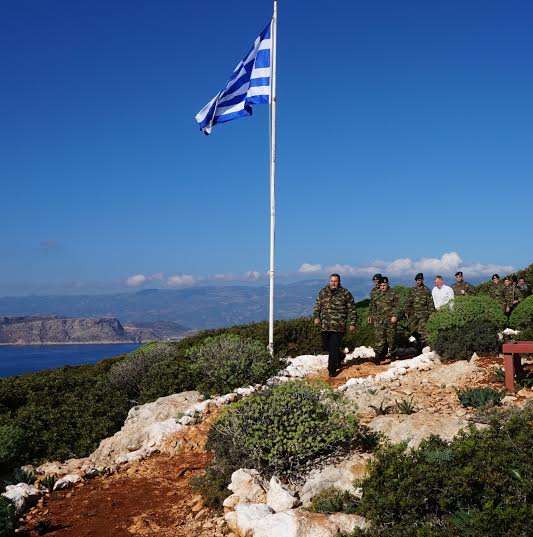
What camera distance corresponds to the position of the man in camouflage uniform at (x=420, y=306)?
14.9 m

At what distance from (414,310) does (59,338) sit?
18564 centimetres

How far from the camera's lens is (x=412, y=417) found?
7.57 meters

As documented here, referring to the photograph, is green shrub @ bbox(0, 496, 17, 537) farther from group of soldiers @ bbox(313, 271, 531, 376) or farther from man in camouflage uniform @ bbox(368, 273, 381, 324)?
man in camouflage uniform @ bbox(368, 273, 381, 324)

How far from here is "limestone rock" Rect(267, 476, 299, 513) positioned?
6.01m

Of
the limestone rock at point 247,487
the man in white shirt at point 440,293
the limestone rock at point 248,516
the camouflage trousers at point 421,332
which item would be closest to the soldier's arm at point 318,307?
the camouflage trousers at point 421,332

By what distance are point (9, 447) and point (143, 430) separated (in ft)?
7.00

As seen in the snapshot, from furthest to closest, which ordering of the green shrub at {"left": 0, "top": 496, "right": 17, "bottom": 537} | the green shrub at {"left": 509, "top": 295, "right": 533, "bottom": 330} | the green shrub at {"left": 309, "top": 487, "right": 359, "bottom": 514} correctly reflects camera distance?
the green shrub at {"left": 509, "top": 295, "right": 533, "bottom": 330}, the green shrub at {"left": 0, "top": 496, "right": 17, "bottom": 537}, the green shrub at {"left": 309, "top": 487, "right": 359, "bottom": 514}

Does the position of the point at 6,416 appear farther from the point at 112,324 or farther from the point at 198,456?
the point at 112,324

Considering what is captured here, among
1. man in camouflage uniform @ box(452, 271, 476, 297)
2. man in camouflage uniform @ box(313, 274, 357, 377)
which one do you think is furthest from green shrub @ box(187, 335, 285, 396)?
man in camouflage uniform @ box(452, 271, 476, 297)

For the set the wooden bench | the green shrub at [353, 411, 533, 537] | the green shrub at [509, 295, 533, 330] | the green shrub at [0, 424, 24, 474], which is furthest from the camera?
the green shrub at [509, 295, 533, 330]

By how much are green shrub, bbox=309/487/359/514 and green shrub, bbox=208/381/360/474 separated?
2.20ft

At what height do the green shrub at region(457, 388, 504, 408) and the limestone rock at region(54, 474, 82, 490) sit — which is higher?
the green shrub at region(457, 388, 504, 408)

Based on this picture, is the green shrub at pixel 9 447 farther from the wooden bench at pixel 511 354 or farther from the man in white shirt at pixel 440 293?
the man in white shirt at pixel 440 293

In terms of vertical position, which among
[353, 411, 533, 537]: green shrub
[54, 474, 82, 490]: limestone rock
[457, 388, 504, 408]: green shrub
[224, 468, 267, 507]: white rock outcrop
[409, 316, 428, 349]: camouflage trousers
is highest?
[409, 316, 428, 349]: camouflage trousers
